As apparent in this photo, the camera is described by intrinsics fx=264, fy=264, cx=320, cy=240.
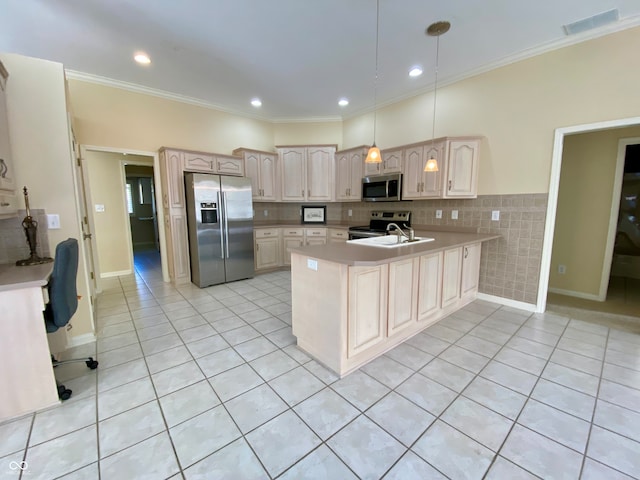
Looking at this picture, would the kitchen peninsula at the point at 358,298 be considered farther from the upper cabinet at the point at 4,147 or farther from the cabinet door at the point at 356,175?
the cabinet door at the point at 356,175

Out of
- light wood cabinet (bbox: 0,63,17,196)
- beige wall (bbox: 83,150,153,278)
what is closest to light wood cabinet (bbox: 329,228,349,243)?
beige wall (bbox: 83,150,153,278)

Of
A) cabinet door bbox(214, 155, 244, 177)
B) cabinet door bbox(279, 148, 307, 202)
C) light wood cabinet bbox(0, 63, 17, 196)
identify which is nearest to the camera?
light wood cabinet bbox(0, 63, 17, 196)

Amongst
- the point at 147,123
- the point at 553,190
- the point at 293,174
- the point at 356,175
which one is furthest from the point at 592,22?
the point at 147,123

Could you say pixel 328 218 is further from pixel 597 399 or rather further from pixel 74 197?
pixel 597 399

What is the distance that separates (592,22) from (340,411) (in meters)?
4.05

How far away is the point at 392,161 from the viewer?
164 inches

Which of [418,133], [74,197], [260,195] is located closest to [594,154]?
[418,133]

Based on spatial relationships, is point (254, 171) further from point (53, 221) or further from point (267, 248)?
point (53, 221)

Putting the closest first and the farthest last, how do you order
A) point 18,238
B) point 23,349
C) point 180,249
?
point 23,349
point 18,238
point 180,249

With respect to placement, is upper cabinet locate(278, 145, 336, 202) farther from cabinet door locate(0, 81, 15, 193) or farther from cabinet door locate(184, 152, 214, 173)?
cabinet door locate(0, 81, 15, 193)

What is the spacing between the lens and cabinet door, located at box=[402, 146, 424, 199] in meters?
3.78

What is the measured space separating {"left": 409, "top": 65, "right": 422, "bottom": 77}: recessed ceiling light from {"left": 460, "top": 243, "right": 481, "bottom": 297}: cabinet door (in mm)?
2365

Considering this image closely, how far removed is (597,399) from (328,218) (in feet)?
14.7

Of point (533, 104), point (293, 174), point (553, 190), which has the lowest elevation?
point (553, 190)
